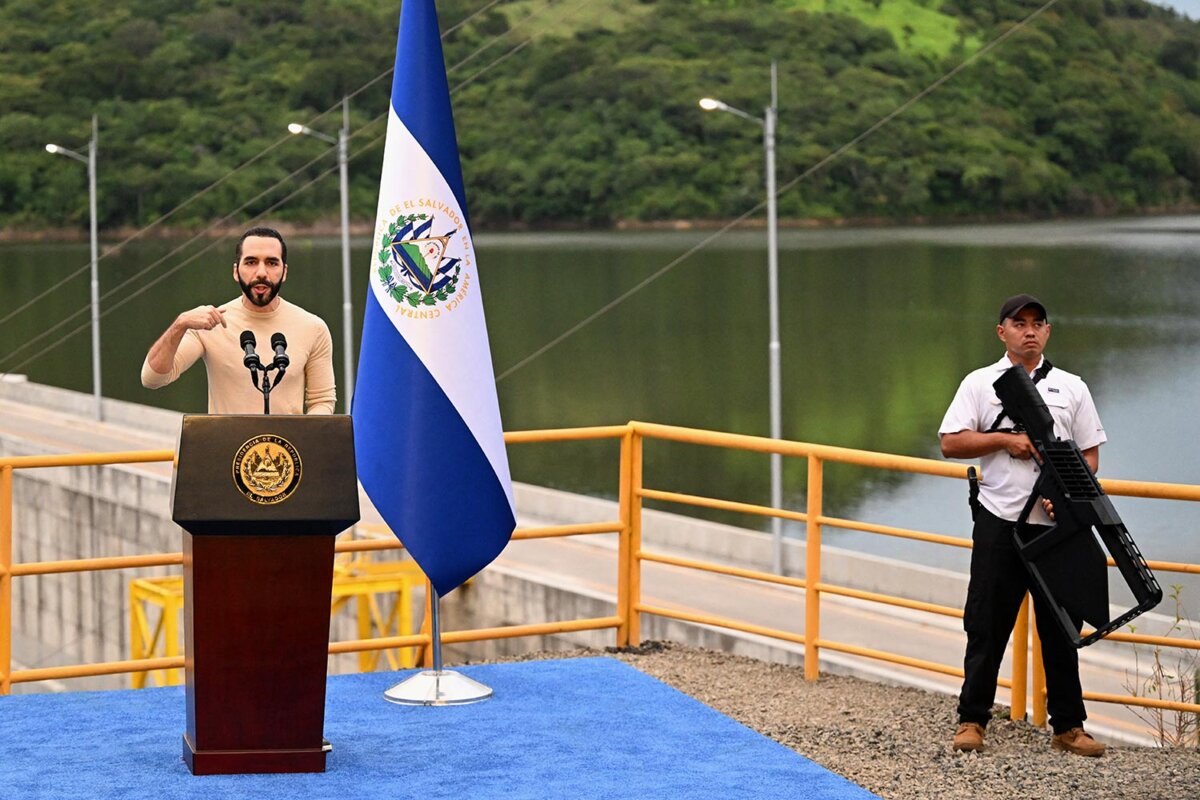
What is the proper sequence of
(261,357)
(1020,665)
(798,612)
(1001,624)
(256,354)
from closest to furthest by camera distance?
(256,354) < (261,357) < (1001,624) < (1020,665) < (798,612)

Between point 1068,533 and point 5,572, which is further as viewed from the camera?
point 5,572

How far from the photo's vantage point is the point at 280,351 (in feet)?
20.1

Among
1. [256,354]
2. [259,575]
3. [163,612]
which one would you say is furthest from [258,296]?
[163,612]

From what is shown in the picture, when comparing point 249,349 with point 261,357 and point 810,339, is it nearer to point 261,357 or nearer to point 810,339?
point 261,357

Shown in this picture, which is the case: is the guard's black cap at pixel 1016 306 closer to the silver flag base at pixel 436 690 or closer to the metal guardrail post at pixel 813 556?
the metal guardrail post at pixel 813 556

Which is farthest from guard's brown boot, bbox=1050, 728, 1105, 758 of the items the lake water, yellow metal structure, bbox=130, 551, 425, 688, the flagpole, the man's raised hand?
the lake water

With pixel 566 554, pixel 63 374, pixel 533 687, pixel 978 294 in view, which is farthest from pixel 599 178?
pixel 533 687

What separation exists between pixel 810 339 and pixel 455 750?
67.0m

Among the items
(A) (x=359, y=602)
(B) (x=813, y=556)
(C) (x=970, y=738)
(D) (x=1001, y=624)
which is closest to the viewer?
(D) (x=1001, y=624)

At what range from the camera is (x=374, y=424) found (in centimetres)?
731

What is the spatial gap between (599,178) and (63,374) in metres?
30.4

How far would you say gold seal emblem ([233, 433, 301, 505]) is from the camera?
5973 mm

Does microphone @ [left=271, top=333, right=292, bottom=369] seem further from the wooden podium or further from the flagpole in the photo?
the flagpole

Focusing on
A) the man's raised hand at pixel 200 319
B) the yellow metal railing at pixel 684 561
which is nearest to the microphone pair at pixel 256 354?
the man's raised hand at pixel 200 319
